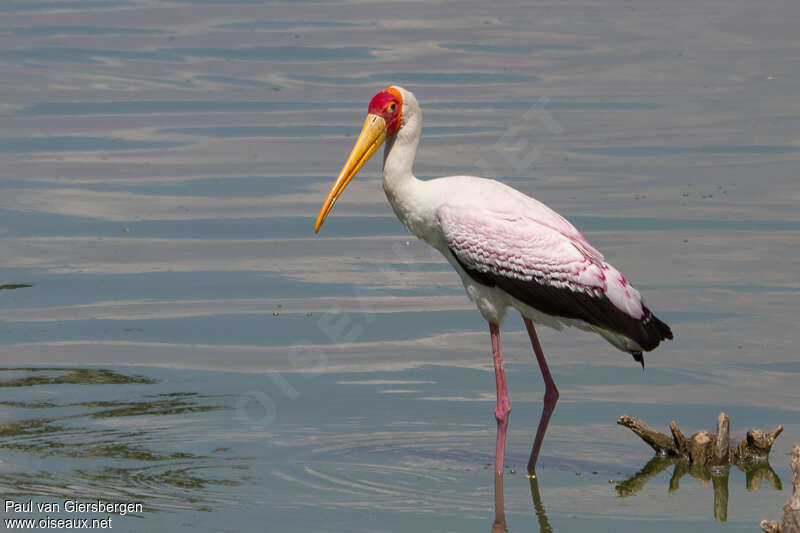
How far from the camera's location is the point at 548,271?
8641 millimetres

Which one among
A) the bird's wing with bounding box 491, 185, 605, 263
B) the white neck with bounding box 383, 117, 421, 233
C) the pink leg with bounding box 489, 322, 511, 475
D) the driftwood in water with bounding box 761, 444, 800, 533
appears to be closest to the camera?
the driftwood in water with bounding box 761, 444, 800, 533

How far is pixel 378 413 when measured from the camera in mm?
9430

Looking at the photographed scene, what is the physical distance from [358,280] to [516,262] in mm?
3880

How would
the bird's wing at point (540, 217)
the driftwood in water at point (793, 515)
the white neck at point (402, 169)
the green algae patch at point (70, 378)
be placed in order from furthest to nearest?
1. the green algae patch at point (70, 378)
2. the white neck at point (402, 169)
3. the bird's wing at point (540, 217)
4. the driftwood in water at point (793, 515)

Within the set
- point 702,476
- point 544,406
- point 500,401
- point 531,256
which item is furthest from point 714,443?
point 531,256

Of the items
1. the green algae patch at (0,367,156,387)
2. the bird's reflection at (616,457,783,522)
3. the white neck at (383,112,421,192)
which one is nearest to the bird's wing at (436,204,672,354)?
the white neck at (383,112,421,192)

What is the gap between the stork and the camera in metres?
8.62

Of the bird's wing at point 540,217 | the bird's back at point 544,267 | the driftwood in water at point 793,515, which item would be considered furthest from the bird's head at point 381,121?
the driftwood in water at point 793,515

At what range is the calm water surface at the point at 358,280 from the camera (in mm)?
8289

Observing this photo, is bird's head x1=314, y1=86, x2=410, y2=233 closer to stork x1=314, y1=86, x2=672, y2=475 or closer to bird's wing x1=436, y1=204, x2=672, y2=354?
stork x1=314, y1=86, x2=672, y2=475

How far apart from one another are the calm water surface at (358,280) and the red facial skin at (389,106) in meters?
1.68

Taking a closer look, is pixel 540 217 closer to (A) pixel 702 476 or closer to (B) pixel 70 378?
(A) pixel 702 476

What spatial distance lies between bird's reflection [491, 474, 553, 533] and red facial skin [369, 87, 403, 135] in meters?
2.04

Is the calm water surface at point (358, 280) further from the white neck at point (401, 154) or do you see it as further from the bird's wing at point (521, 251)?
the white neck at point (401, 154)
